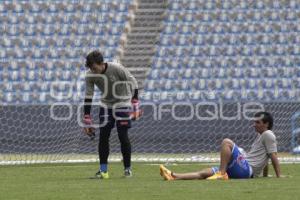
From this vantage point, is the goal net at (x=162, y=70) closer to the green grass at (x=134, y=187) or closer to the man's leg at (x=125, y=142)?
the green grass at (x=134, y=187)

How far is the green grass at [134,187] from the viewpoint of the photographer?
9.52 m

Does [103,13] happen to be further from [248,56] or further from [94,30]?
[248,56]

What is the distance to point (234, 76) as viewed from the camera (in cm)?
2342

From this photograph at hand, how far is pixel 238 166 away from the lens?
1225 cm

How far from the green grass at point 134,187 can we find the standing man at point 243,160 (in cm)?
Answer: 24

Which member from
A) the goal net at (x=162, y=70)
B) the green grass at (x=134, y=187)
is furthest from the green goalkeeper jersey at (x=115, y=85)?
the goal net at (x=162, y=70)

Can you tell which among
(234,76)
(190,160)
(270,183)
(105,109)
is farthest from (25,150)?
(270,183)

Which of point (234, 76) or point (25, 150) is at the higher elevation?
point (234, 76)

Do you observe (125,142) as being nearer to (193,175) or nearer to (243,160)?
(193,175)

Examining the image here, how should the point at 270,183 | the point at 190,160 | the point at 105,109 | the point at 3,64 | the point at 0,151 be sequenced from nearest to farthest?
the point at 270,183 < the point at 105,109 < the point at 190,160 < the point at 0,151 < the point at 3,64

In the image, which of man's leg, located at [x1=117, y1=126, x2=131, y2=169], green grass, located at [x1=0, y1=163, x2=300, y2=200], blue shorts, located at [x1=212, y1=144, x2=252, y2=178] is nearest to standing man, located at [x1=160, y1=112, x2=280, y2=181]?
blue shorts, located at [x1=212, y1=144, x2=252, y2=178]

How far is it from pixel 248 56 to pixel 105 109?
36.8ft

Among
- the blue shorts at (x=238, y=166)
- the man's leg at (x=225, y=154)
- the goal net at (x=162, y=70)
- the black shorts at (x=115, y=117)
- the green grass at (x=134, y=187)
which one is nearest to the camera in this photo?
the green grass at (x=134, y=187)

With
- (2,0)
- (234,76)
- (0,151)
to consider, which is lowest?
(0,151)
